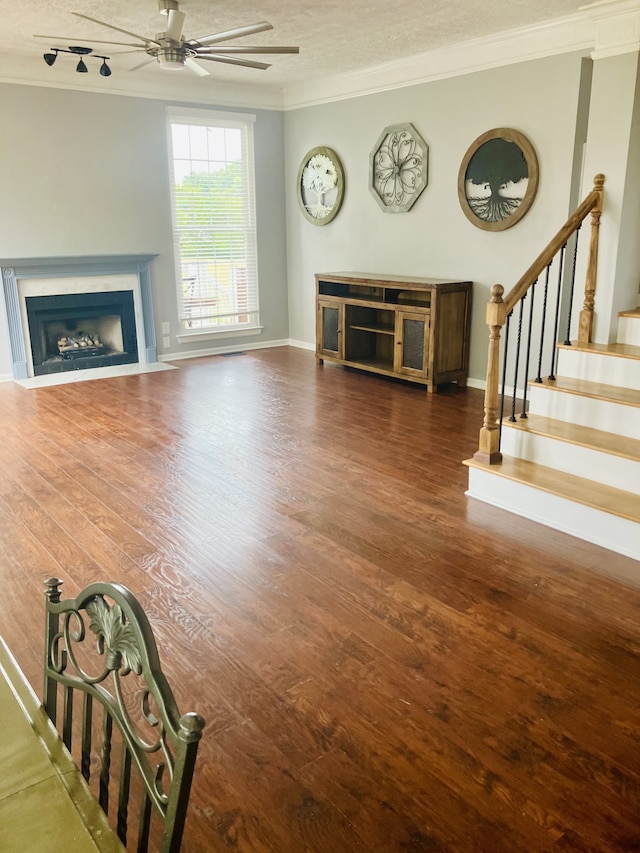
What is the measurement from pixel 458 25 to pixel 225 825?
5.28 m

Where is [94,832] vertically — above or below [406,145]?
below

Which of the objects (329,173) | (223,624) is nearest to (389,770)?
(223,624)

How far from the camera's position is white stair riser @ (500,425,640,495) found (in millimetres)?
3264

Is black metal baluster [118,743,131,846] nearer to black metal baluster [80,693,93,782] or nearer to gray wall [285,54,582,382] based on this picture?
black metal baluster [80,693,93,782]

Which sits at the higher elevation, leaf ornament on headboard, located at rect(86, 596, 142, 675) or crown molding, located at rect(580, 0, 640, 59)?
crown molding, located at rect(580, 0, 640, 59)

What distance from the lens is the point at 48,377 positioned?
6648 millimetres

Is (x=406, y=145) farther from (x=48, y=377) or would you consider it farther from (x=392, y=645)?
(x=392, y=645)

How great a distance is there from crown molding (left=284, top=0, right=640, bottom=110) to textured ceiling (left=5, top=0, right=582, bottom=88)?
0.11 m

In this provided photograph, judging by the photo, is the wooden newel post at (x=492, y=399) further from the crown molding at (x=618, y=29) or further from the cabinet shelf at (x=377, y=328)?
the cabinet shelf at (x=377, y=328)

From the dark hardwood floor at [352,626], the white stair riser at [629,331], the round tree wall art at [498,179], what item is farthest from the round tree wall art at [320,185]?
the white stair riser at [629,331]

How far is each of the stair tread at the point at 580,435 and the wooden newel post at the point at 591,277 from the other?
761mm

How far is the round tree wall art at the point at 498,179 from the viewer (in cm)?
Answer: 525

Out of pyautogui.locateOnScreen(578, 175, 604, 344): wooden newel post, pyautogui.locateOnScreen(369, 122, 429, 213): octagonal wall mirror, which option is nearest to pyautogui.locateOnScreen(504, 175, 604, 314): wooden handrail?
pyautogui.locateOnScreen(578, 175, 604, 344): wooden newel post

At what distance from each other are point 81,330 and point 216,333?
57.5 inches
